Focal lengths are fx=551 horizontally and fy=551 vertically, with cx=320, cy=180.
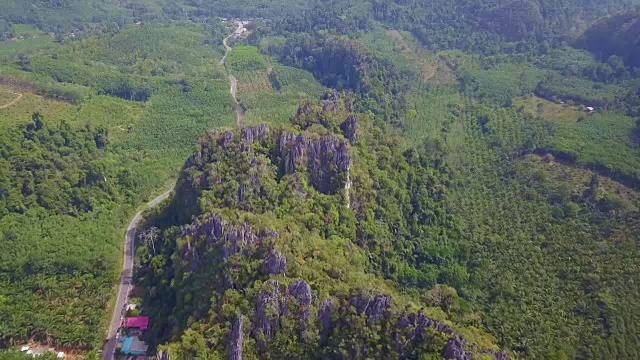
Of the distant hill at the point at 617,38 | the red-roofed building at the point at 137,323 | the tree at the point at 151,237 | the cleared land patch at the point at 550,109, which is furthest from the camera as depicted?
the distant hill at the point at 617,38

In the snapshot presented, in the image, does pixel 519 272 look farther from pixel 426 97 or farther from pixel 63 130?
pixel 63 130

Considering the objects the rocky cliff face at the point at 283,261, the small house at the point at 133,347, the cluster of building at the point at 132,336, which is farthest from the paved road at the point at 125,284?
the rocky cliff face at the point at 283,261

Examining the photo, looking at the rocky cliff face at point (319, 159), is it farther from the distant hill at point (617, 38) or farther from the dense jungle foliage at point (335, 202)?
the distant hill at point (617, 38)

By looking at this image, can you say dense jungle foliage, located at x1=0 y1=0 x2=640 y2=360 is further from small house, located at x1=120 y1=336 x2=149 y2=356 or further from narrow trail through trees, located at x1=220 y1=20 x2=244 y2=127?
small house, located at x1=120 y1=336 x2=149 y2=356

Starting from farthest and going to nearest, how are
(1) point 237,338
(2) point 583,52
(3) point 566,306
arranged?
1. (2) point 583,52
2. (3) point 566,306
3. (1) point 237,338

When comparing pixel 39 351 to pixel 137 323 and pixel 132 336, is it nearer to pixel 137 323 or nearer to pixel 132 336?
pixel 132 336

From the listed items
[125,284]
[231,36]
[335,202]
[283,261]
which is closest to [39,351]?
[125,284]

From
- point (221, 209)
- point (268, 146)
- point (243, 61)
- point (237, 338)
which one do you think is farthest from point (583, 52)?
point (237, 338)

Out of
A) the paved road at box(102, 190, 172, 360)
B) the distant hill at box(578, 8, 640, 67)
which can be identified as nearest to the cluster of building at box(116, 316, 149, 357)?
the paved road at box(102, 190, 172, 360)
